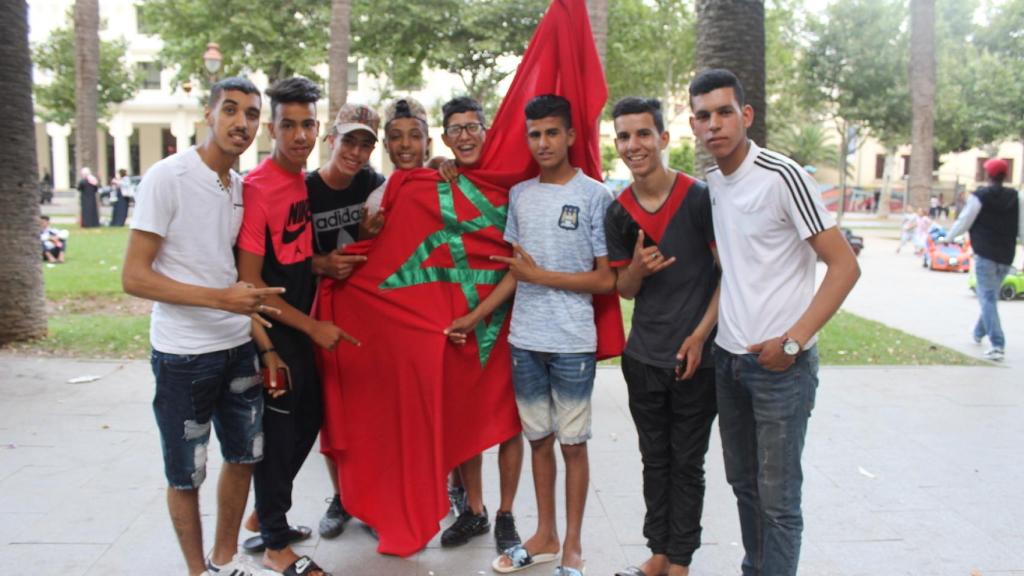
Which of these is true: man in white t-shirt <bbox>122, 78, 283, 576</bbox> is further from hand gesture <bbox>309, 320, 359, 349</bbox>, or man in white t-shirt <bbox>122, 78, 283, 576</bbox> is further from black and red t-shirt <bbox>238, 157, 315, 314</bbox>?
hand gesture <bbox>309, 320, 359, 349</bbox>

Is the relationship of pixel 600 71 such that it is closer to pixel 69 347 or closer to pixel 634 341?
pixel 634 341

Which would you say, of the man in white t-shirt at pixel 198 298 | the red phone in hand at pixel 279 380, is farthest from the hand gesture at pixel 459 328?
the man in white t-shirt at pixel 198 298

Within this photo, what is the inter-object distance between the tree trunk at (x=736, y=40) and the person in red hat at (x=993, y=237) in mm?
3556

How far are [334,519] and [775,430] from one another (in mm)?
2304

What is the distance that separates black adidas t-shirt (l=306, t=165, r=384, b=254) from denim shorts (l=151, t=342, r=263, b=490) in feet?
2.25

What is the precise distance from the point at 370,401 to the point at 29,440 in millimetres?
2869

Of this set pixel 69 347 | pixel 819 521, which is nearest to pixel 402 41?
pixel 69 347

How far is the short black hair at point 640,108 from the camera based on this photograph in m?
3.47

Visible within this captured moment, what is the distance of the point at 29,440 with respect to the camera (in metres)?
5.38

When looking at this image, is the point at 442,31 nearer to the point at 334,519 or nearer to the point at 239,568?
the point at 334,519

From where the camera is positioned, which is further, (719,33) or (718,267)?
(719,33)

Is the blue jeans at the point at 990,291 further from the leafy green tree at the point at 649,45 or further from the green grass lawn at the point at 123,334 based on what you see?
the leafy green tree at the point at 649,45

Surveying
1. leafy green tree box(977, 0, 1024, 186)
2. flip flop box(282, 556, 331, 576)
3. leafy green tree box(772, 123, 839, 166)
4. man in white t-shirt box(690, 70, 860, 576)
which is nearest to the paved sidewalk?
flip flop box(282, 556, 331, 576)

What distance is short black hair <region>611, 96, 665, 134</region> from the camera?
11.4 ft
